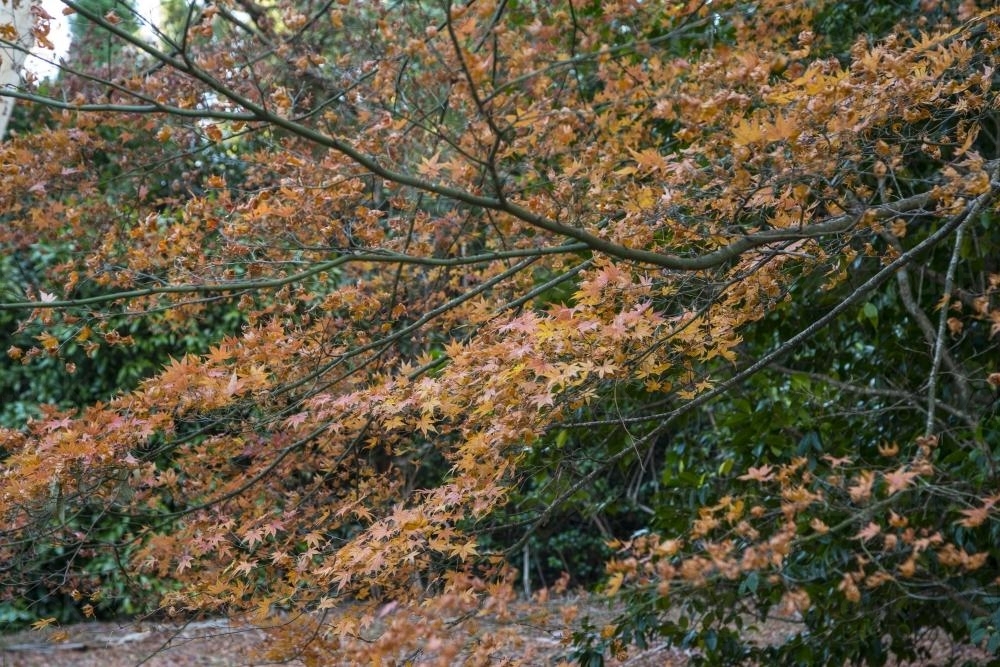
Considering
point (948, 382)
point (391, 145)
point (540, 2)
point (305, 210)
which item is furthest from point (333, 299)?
point (948, 382)

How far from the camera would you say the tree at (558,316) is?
2559 mm

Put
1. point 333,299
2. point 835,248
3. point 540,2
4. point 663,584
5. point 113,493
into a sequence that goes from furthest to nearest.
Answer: point 540,2 → point 333,299 → point 113,493 → point 835,248 → point 663,584

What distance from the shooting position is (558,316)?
2.76 m

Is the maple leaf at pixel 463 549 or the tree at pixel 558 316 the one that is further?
the maple leaf at pixel 463 549

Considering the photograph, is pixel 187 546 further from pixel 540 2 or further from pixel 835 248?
pixel 540 2

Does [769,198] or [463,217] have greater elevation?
[463,217]

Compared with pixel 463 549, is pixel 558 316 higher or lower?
higher

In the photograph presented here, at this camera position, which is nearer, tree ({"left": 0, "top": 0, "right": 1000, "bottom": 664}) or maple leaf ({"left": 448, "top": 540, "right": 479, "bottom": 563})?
tree ({"left": 0, "top": 0, "right": 1000, "bottom": 664})

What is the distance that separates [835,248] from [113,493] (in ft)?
7.70

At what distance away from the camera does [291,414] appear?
3566 millimetres

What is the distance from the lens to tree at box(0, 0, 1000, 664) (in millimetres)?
2559

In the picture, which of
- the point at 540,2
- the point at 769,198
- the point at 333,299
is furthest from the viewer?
the point at 540,2

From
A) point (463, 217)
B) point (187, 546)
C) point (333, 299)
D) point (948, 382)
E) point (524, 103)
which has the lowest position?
point (948, 382)

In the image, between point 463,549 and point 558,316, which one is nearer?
point 558,316
